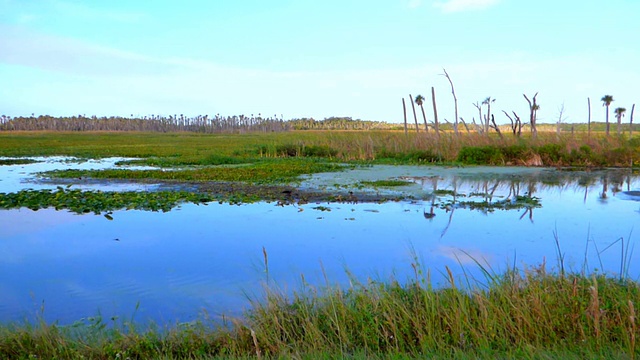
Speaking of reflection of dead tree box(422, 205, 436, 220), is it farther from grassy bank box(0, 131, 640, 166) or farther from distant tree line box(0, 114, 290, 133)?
distant tree line box(0, 114, 290, 133)

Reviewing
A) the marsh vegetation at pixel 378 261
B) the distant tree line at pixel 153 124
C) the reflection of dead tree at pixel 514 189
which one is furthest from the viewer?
the distant tree line at pixel 153 124

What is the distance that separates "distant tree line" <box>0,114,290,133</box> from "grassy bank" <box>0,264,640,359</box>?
8520 cm

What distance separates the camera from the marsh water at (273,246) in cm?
604

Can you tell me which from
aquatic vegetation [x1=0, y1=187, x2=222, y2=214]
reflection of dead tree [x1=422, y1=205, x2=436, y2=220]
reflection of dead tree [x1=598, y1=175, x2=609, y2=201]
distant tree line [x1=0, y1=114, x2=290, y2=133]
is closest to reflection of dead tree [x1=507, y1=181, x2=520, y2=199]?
reflection of dead tree [x1=598, y1=175, x2=609, y2=201]

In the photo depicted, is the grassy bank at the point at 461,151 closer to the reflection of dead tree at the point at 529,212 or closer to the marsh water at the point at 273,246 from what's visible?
the marsh water at the point at 273,246

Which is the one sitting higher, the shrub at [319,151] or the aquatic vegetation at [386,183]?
the shrub at [319,151]

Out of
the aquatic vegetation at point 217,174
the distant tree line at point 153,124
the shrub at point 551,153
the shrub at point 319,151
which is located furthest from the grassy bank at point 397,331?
the distant tree line at point 153,124

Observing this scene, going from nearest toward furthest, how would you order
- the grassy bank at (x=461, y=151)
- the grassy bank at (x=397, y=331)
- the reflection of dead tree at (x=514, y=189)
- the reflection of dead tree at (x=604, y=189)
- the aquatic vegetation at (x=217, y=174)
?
the grassy bank at (x=397, y=331) < the reflection of dead tree at (x=604, y=189) < the reflection of dead tree at (x=514, y=189) < the aquatic vegetation at (x=217, y=174) < the grassy bank at (x=461, y=151)

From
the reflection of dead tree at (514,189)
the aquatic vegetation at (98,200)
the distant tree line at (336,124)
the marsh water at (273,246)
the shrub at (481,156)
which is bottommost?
the marsh water at (273,246)

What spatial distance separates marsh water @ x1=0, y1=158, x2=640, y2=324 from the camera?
6.04m

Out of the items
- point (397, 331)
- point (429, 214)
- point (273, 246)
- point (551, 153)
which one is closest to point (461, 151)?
point (551, 153)

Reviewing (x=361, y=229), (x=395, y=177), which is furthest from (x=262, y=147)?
(x=361, y=229)

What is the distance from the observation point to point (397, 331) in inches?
179

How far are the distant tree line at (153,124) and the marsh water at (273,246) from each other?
7853cm
